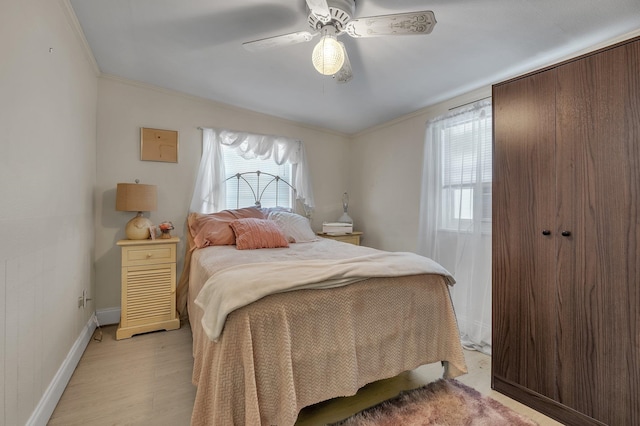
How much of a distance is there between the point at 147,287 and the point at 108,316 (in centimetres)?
65

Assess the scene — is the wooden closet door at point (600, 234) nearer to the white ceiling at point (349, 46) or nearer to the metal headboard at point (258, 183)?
the white ceiling at point (349, 46)

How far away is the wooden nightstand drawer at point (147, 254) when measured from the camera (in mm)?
2502

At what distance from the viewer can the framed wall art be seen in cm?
293

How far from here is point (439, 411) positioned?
1.60 meters

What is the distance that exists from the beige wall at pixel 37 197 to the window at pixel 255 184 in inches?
57.7

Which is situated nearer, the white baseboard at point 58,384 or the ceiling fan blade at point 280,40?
the white baseboard at point 58,384

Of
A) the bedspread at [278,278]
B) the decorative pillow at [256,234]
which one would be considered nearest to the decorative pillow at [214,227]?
the decorative pillow at [256,234]

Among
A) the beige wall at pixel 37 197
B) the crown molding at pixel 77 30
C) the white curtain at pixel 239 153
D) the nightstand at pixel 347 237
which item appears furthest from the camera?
the nightstand at pixel 347 237

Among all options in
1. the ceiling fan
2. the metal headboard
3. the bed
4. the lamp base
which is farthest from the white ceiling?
the bed

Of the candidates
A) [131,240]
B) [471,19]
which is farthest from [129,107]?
[471,19]

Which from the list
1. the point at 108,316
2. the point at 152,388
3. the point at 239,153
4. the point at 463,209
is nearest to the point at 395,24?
the point at 463,209

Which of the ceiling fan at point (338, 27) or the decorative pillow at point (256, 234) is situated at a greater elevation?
the ceiling fan at point (338, 27)

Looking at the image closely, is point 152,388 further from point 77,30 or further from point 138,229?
point 77,30

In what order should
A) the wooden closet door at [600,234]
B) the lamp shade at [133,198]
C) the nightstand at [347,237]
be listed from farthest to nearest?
the nightstand at [347,237], the lamp shade at [133,198], the wooden closet door at [600,234]
